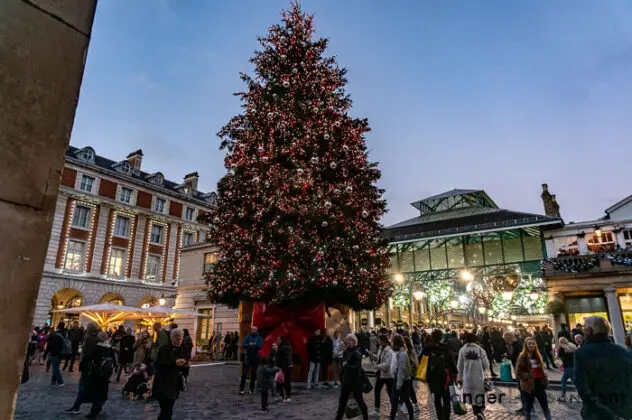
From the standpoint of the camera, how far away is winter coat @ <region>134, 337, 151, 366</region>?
1223 centimetres

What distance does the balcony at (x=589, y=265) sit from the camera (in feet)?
69.0

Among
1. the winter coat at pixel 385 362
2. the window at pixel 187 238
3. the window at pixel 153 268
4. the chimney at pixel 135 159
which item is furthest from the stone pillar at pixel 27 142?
the chimney at pixel 135 159

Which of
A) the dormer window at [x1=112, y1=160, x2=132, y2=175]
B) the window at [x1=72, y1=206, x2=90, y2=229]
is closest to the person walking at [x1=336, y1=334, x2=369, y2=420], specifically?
the window at [x1=72, y1=206, x2=90, y2=229]

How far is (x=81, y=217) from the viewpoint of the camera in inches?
1385

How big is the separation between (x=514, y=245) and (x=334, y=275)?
15581 millimetres

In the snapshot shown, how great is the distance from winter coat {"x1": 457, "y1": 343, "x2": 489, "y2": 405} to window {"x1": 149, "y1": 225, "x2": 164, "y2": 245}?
3791 centimetres

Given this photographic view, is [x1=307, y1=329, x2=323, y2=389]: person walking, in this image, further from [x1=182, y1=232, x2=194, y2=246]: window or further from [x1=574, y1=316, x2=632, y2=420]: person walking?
[x1=182, y1=232, x2=194, y2=246]: window

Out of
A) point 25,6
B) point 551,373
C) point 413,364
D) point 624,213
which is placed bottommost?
point 551,373

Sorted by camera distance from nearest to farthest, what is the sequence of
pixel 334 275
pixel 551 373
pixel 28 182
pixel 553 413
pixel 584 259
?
pixel 28 182 → pixel 553 413 → pixel 334 275 → pixel 551 373 → pixel 584 259

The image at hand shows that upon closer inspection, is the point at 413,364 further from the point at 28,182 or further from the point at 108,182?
the point at 108,182

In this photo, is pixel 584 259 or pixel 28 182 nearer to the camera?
pixel 28 182

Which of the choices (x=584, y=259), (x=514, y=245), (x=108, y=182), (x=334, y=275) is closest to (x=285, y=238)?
(x=334, y=275)

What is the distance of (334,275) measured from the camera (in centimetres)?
1295

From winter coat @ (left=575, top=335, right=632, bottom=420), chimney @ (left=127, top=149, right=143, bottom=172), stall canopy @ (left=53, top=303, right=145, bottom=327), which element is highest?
chimney @ (left=127, top=149, right=143, bottom=172)
